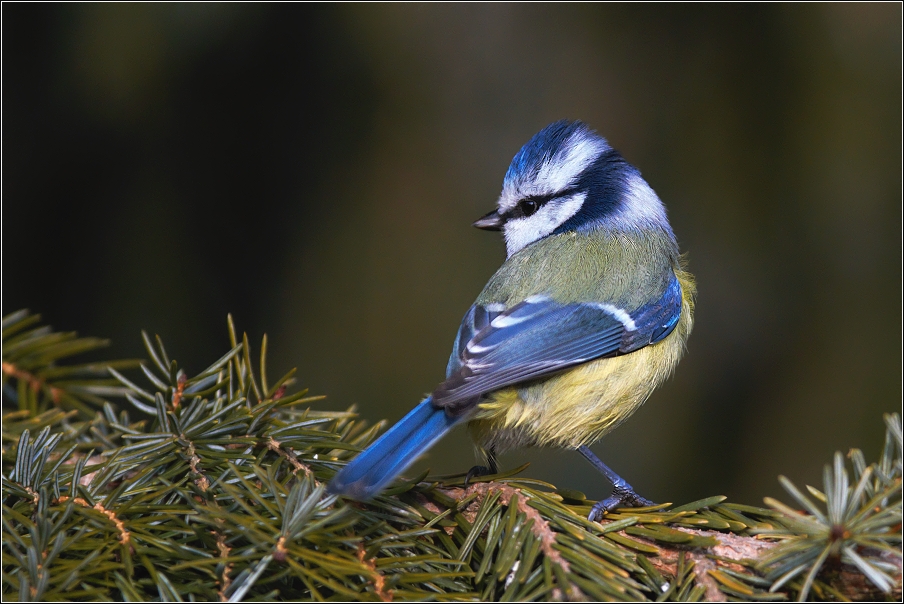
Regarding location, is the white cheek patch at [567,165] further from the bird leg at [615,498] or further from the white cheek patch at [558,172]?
the bird leg at [615,498]

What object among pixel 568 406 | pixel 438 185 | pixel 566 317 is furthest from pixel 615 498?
pixel 438 185

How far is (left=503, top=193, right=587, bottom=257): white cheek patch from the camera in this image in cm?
129

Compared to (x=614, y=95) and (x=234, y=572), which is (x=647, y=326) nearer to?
(x=234, y=572)

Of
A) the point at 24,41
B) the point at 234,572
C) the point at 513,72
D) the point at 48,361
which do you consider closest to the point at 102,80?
the point at 24,41

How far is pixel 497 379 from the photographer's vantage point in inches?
35.4

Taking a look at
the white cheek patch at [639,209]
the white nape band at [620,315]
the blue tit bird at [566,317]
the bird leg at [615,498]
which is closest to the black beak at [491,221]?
the blue tit bird at [566,317]

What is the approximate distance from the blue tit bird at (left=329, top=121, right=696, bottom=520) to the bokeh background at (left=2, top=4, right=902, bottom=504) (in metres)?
0.36

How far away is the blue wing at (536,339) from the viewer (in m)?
0.89

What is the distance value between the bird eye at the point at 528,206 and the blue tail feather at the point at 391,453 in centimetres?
57

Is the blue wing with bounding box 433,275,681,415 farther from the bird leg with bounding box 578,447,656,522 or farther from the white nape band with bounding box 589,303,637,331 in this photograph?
the bird leg with bounding box 578,447,656,522

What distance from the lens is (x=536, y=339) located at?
0.97 m

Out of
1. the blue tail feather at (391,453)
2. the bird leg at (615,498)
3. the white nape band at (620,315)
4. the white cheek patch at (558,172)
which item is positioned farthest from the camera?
the white cheek patch at (558,172)

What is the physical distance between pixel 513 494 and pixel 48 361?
0.74 metres

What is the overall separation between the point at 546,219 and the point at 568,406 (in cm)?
43
